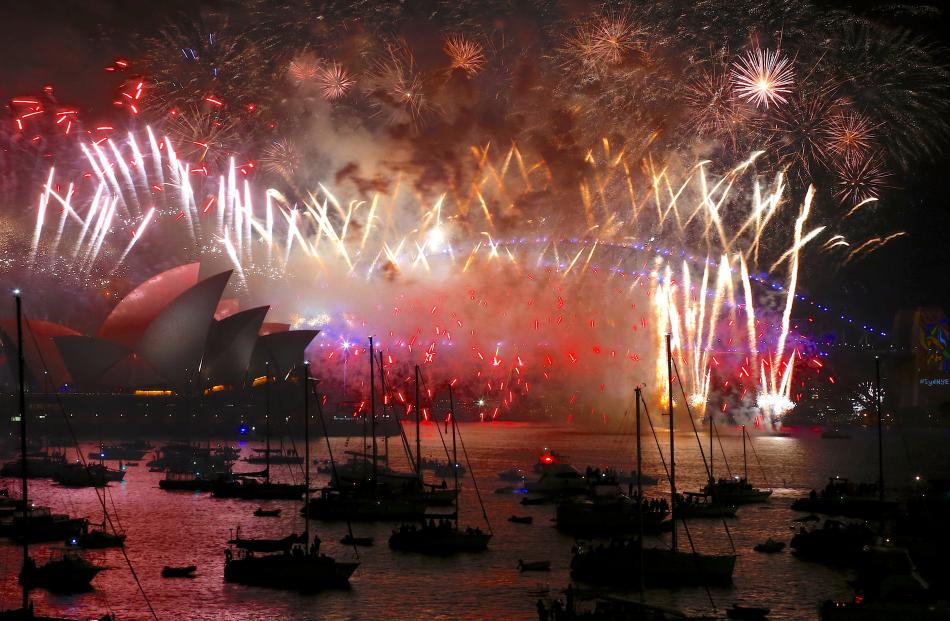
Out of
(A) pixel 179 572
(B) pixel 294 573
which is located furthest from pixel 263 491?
(B) pixel 294 573

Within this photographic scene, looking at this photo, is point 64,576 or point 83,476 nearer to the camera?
point 64,576

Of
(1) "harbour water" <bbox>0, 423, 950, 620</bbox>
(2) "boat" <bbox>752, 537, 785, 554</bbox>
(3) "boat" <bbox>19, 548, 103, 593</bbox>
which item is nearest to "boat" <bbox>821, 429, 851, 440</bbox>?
(1) "harbour water" <bbox>0, 423, 950, 620</bbox>

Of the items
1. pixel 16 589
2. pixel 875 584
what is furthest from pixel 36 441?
pixel 875 584

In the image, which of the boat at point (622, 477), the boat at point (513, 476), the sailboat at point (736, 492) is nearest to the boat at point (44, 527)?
the boat at point (622, 477)

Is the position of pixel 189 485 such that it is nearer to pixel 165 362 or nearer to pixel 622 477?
pixel 622 477

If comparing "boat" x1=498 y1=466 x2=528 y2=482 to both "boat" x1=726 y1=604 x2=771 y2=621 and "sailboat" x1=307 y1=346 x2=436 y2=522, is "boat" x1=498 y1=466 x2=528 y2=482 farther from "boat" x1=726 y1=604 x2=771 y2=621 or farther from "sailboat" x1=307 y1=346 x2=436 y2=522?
"boat" x1=726 y1=604 x2=771 y2=621

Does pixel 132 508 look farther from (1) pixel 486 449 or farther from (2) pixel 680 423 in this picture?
(2) pixel 680 423
